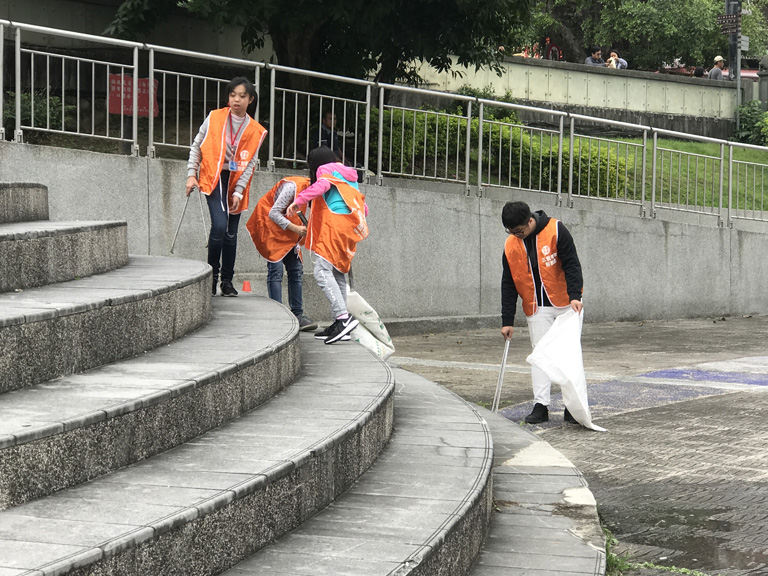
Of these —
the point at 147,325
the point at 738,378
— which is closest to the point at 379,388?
the point at 147,325

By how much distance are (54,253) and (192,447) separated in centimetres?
210

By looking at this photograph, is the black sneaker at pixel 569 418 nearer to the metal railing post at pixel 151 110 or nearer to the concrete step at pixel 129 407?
the concrete step at pixel 129 407

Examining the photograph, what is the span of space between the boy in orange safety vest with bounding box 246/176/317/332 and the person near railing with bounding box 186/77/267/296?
30 centimetres

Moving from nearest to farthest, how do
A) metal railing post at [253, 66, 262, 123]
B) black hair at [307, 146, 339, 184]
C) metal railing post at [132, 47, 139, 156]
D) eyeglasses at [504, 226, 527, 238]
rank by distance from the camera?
eyeglasses at [504, 226, 527, 238] < black hair at [307, 146, 339, 184] < metal railing post at [132, 47, 139, 156] < metal railing post at [253, 66, 262, 123]

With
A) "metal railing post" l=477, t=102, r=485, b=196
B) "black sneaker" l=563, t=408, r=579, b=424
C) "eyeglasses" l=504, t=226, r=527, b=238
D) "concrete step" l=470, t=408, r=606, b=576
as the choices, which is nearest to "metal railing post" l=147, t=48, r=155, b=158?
"metal railing post" l=477, t=102, r=485, b=196

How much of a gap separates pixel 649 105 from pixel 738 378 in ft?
59.6

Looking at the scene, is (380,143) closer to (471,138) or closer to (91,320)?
(471,138)

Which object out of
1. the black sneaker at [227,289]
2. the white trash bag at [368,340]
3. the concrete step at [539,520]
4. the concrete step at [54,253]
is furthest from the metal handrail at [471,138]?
the concrete step at [539,520]

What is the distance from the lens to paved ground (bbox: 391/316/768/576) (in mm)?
4855

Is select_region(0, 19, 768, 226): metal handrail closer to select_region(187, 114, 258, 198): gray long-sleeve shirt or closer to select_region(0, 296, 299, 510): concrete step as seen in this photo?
select_region(187, 114, 258, 198): gray long-sleeve shirt

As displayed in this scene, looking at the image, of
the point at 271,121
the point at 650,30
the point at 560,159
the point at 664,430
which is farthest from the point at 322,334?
the point at 650,30

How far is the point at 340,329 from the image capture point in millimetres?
7473

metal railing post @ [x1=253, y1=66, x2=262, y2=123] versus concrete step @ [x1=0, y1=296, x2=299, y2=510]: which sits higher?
metal railing post @ [x1=253, y1=66, x2=262, y2=123]

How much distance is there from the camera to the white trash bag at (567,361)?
23.2ft
